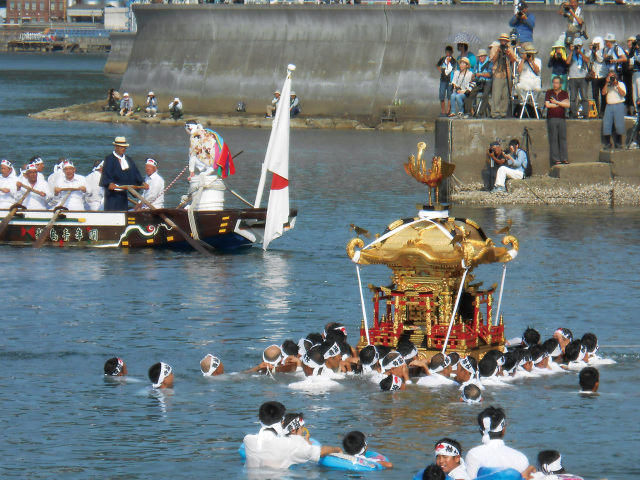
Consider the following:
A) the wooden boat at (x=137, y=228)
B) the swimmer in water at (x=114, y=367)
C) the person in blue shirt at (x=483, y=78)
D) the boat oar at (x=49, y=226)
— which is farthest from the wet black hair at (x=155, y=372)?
the person in blue shirt at (x=483, y=78)

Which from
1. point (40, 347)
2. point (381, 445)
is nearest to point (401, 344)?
point (381, 445)

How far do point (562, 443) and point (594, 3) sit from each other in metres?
41.8

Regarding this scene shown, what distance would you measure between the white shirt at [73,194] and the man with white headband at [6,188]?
3.38ft

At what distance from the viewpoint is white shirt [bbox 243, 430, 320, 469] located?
42.8 feet

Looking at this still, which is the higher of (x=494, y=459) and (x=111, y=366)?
(x=111, y=366)

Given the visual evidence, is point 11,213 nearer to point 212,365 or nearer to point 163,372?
point 212,365

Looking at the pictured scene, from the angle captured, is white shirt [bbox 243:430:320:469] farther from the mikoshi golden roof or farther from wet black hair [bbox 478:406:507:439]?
the mikoshi golden roof

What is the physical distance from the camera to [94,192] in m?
27.8

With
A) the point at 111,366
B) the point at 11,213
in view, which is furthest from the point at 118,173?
the point at 111,366

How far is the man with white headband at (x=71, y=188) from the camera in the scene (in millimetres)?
27188

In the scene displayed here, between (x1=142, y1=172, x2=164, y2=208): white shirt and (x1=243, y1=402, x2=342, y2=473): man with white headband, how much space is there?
14.4 m

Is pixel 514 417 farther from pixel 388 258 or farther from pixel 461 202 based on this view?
pixel 461 202

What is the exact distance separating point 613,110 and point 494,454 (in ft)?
70.6

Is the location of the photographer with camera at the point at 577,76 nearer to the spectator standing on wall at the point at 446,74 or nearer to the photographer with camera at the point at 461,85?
the photographer with camera at the point at 461,85
